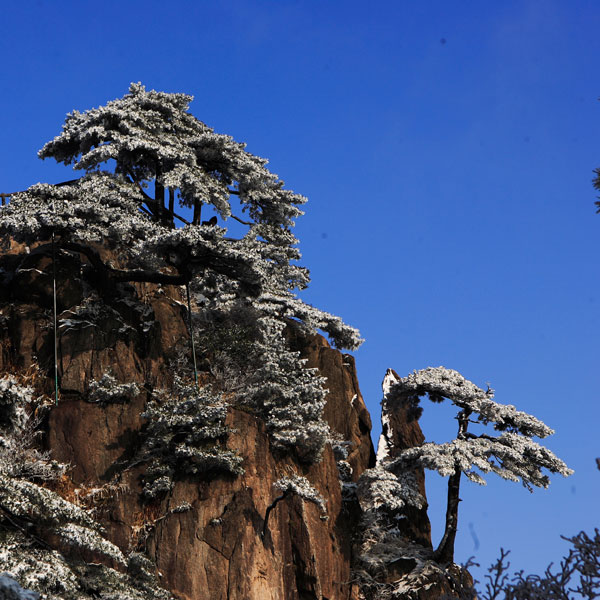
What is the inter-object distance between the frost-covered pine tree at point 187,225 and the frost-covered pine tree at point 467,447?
4.11m

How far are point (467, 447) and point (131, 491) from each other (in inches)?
462

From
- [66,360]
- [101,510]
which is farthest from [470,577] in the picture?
[66,360]

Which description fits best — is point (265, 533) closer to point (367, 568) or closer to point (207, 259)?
point (367, 568)

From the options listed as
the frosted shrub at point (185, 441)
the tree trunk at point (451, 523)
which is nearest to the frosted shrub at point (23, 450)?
the frosted shrub at point (185, 441)

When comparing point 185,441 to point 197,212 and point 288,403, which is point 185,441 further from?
point 197,212

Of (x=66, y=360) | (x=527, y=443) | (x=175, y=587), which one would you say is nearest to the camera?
(x=175, y=587)

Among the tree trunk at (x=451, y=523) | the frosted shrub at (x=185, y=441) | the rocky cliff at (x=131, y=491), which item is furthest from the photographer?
the tree trunk at (x=451, y=523)

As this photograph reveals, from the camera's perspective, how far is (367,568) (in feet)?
85.2

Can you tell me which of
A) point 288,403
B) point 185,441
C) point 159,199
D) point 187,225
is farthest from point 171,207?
point 185,441

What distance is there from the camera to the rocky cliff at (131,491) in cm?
1723

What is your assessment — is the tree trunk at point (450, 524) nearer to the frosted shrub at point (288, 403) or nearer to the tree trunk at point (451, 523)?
the tree trunk at point (451, 523)

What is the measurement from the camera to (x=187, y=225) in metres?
29.1

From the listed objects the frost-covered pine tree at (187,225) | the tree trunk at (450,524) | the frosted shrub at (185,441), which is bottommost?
the tree trunk at (450,524)

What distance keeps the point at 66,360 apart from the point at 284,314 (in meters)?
9.60
